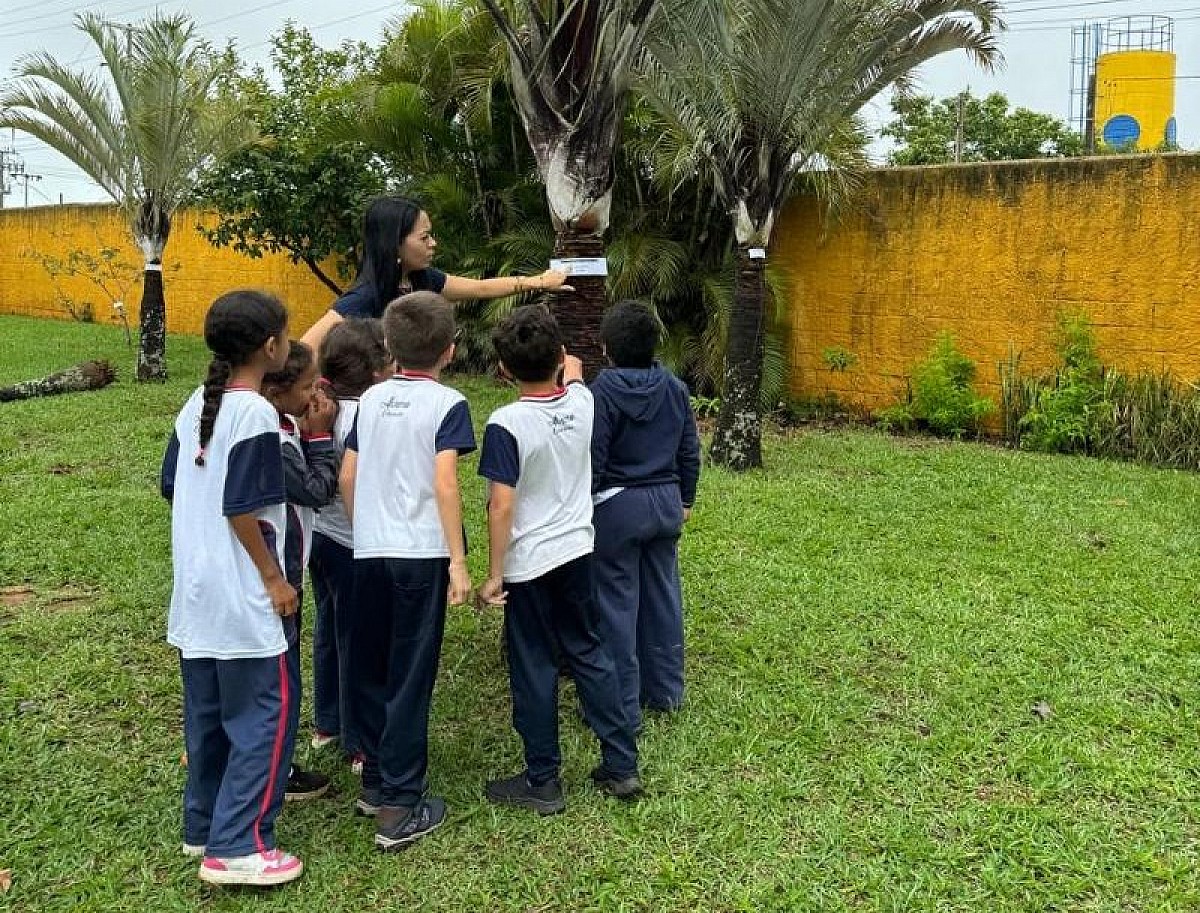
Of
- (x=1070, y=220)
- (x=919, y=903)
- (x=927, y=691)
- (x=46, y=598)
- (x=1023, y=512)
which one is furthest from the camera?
(x=1070, y=220)

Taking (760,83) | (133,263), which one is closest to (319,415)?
(760,83)

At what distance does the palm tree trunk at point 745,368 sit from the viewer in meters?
7.25

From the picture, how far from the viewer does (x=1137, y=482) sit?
687 cm

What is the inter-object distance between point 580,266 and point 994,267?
588 cm

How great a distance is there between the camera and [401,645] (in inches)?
109

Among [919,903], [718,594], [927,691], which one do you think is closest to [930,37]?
[718,594]

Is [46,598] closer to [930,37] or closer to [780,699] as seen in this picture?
[780,699]

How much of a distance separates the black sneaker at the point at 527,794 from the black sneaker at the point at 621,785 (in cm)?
13

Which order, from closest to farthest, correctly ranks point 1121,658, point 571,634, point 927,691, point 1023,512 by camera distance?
point 571,634
point 927,691
point 1121,658
point 1023,512

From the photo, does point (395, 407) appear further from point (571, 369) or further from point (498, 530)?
point (571, 369)

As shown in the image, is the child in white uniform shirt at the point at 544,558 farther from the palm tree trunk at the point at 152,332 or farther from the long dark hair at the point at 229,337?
the palm tree trunk at the point at 152,332

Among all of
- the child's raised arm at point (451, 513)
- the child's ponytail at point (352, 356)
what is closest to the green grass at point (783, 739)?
the child's raised arm at point (451, 513)

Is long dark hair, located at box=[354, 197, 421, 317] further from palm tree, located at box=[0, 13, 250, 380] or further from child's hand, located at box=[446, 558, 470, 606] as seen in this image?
palm tree, located at box=[0, 13, 250, 380]

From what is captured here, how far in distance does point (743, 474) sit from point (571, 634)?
14.2 feet
